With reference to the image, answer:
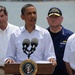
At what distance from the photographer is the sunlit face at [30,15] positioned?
3.06m

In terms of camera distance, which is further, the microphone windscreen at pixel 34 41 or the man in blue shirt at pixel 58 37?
the man in blue shirt at pixel 58 37

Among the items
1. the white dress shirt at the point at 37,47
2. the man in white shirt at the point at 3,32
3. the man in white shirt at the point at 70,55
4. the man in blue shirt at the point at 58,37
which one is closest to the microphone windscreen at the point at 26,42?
the white dress shirt at the point at 37,47

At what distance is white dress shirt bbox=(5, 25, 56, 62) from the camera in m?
3.11

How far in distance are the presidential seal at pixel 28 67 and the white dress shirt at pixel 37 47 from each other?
0.37 metres

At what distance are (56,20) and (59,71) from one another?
1.87 ft

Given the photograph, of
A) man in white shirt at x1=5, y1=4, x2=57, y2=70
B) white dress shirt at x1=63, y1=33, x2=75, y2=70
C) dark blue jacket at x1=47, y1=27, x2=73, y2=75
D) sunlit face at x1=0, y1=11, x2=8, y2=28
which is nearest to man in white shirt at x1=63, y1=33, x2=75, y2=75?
white dress shirt at x1=63, y1=33, x2=75, y2=70

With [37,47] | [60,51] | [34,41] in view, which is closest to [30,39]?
[37,47]

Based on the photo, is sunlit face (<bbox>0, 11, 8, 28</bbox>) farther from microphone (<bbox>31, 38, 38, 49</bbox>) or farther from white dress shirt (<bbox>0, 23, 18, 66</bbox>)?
microphone (<bbox>31, 38, 38, 49</bbox>)

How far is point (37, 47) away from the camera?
3094 millimetres

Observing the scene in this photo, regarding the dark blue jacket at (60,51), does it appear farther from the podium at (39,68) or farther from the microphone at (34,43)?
the podium at (39,68)

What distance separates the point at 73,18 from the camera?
5.32 metres

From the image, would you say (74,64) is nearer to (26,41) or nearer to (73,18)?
(26,41)

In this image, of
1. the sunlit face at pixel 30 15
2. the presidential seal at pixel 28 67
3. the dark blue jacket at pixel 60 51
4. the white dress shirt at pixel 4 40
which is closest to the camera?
the presidential seal at pixel 28 67

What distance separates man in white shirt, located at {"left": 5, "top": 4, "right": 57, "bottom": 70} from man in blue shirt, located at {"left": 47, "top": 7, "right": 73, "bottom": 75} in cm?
38
